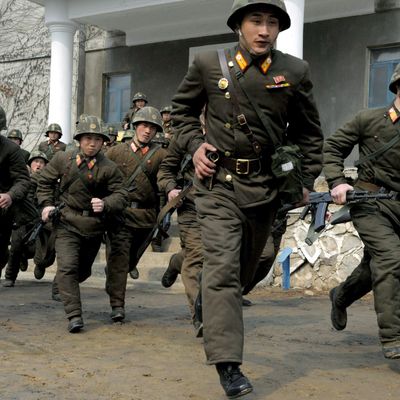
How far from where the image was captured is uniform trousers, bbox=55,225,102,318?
7199 mm

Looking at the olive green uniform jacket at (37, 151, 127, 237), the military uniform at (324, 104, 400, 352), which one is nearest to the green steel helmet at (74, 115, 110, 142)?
the olive green uniform jacket at (37, 151, 127, 237)

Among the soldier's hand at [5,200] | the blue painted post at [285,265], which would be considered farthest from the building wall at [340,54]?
the soldier's hand at [5,200]

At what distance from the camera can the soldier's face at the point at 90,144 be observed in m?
7.56

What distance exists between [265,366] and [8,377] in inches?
62.0

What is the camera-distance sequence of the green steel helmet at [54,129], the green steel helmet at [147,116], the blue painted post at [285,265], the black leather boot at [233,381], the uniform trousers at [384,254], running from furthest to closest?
the green steel helmet at [54,129]
the blue painted post at [285,265]
the green steel helmet at [147,116]
the uniform trousers at [384,254]
the black leather boot at [233,381]

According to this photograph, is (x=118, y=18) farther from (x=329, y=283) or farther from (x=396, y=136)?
(x=396, y=136)

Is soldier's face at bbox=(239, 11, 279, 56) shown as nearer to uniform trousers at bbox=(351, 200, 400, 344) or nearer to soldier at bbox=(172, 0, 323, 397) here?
soldier at bbox=(172, 0, 323, 397)

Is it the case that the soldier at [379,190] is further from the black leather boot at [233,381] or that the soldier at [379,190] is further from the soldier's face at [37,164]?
the soldier's face at [37,164]

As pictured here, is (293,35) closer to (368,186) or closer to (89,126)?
(89,126)

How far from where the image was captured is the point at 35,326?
734cm

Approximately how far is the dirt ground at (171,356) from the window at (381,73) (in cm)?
772

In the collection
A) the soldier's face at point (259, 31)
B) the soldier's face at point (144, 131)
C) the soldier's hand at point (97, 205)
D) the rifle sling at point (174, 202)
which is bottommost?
the soldier's hand at point (97, 205)

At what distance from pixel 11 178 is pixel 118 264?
1242 mm

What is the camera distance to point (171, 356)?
5801mm
